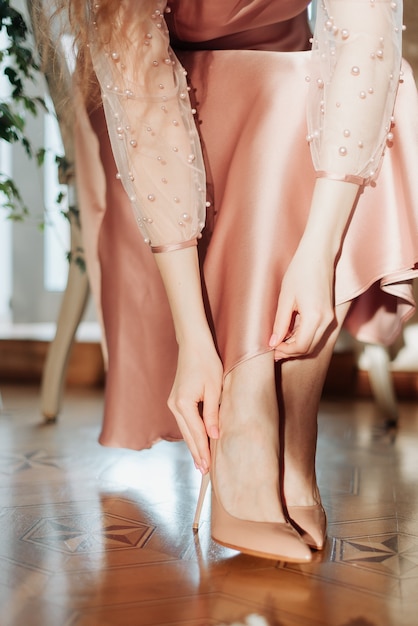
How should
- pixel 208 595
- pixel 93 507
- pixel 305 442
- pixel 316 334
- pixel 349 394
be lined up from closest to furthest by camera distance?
pixel 208 595 < pixel 316 334 < pixel 305 442 < pixel 93 507 < pixel 349 394

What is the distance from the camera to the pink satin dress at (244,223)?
104 cm

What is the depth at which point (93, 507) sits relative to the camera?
120 centimetres

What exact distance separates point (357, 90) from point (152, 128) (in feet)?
0.90

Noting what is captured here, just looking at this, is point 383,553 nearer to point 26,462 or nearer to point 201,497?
point 201,497

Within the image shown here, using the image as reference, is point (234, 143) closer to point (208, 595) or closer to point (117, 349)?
point (117, 349)

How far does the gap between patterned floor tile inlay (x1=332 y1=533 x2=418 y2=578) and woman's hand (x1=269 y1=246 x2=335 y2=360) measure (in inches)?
10.2

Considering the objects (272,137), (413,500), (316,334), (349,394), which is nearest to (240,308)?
(316,334)

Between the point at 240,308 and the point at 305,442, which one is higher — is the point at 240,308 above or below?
above

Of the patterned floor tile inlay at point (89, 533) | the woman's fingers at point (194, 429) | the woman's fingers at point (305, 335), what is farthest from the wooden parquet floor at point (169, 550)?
the woman's fingers at point (305, 335)

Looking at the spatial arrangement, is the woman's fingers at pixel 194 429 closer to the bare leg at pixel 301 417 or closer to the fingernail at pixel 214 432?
the fingernail at pixel 214 432

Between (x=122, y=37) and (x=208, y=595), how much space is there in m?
0.71

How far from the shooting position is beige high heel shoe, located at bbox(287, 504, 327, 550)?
100cm

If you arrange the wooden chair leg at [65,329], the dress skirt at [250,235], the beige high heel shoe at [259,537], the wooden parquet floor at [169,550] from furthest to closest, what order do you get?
the wooden chair leg at [65,329]
the dress skirt at [250,235]
the beige high heel shoe at [259,537]
the wooden parquet floor at [169,550]

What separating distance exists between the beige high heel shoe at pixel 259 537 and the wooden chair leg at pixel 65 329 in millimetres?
970
